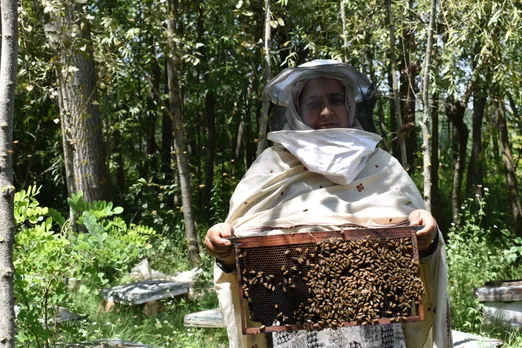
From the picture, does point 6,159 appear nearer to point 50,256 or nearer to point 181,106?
point 50,256

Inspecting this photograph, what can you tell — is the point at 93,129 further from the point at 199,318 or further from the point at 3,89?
the point at 3,89

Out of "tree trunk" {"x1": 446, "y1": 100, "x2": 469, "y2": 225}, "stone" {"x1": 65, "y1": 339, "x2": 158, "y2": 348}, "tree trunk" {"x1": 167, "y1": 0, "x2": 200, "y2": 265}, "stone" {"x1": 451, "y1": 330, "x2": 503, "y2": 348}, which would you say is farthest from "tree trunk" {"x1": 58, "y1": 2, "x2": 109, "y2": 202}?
"tree trunk" {"x1": 446, "y1": 100, "x2": 469, "y2": 225}

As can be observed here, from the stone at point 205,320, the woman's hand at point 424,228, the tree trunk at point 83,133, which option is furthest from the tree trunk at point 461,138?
the woman's hand at point 424,228

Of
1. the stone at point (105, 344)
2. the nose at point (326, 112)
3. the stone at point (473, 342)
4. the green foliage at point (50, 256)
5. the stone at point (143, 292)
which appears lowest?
the stone at point (473, 342)

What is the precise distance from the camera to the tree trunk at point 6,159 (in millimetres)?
2734

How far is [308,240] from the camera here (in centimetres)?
254

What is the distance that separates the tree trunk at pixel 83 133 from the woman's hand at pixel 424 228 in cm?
500

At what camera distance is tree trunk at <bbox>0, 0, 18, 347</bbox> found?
2734 mm

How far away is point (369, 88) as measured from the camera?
10.7 feet

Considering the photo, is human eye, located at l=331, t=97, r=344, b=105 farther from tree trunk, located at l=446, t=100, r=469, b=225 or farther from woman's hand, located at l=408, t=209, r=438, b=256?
tree trunk, located at l=446, t=100, r=469, b=225

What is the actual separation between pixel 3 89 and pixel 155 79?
10.6 metres

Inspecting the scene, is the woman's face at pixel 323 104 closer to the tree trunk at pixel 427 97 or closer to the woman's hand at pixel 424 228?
the woman's hand at pixel 424 228

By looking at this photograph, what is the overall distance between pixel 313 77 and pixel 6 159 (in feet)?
4.72

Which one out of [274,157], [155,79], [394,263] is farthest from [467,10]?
[155,79]
